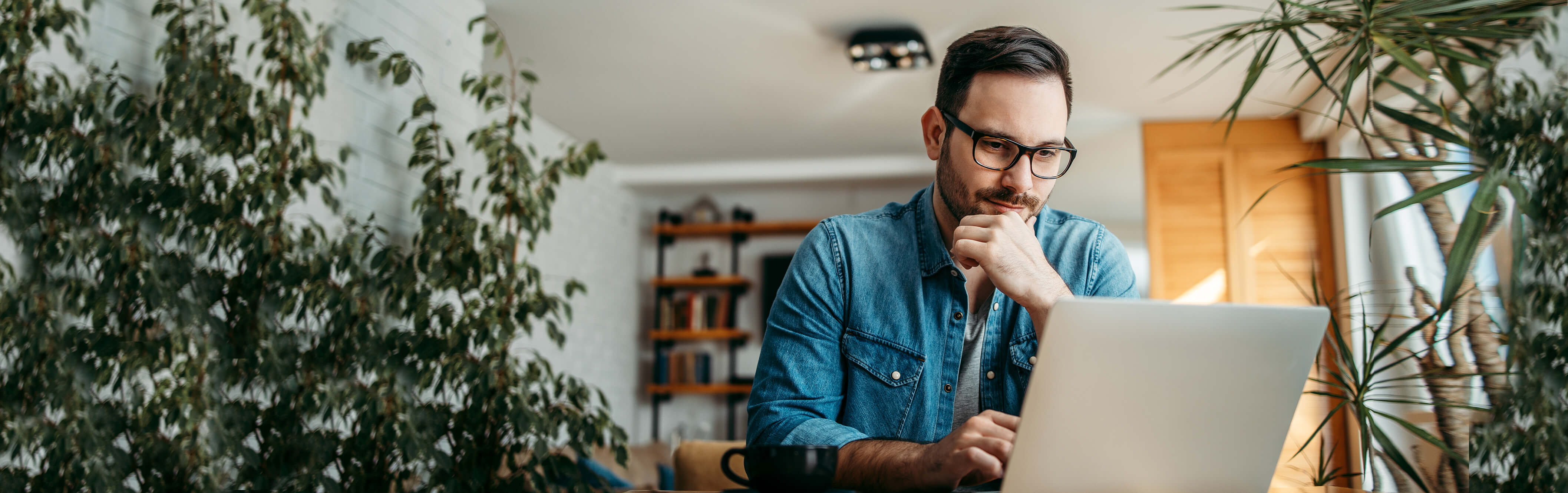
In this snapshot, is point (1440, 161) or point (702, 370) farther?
point (702, 370)

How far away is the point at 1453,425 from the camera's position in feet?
8.53

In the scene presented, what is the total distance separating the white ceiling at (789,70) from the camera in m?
3.29

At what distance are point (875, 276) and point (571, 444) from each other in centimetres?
166

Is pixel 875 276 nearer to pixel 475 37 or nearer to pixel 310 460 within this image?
pixel 310 460

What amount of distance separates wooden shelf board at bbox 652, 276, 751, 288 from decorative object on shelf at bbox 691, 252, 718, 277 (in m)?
0.02

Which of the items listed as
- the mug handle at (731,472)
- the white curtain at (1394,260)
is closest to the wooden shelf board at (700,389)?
the white curtain at (1394,260)

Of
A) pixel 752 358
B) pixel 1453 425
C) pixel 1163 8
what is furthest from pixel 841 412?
pixel 752 358

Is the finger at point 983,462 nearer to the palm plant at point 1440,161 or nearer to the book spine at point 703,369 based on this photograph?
the palm plant at point 1440,161

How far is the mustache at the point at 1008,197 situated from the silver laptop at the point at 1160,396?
1.42 feet

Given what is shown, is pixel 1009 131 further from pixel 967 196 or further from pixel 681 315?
pixel 681 315

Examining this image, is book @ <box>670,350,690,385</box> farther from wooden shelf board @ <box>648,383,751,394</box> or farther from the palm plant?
the palm plant

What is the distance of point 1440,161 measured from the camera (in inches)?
70.6

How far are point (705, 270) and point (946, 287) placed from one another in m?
4.97

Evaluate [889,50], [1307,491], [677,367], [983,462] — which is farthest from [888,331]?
[677,367]
